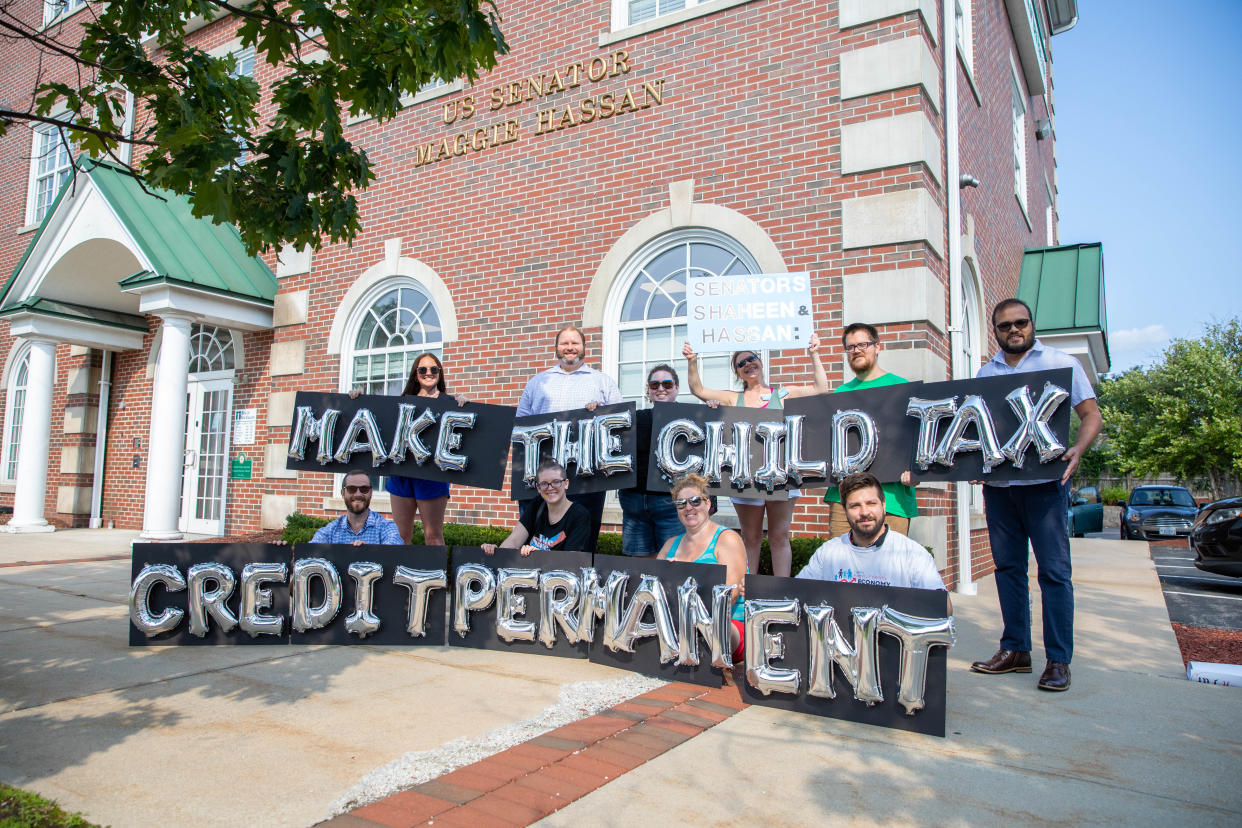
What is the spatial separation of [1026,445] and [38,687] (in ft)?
17.2

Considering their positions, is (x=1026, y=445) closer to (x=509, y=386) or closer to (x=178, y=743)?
(x=178, y=743)

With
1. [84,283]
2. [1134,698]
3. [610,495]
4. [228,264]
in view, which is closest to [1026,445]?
[1134,698]

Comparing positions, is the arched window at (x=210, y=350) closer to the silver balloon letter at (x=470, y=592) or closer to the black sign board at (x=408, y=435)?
the black sign board at (x=408, y=435)

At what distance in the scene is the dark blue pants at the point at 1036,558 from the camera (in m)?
4.18

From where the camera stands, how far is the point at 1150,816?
2.58 meters

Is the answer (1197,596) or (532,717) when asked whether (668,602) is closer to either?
(532,717)

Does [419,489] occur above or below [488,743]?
above

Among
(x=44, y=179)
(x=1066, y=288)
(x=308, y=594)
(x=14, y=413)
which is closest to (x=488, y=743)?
(x=308, y=594)

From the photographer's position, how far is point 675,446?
17.1 ft

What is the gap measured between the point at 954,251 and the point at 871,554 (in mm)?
4968

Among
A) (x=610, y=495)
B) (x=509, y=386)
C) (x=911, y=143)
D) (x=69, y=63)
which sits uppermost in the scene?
(x=69, y=63)

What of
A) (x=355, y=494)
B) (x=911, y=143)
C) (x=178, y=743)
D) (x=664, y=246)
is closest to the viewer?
(x=178, y=743)

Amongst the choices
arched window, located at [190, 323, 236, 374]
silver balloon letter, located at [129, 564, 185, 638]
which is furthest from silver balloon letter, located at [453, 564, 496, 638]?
arched window, located at [190, 323, 236, 374]

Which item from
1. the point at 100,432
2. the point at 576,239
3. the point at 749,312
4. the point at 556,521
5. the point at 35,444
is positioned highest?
the point at 576,239
